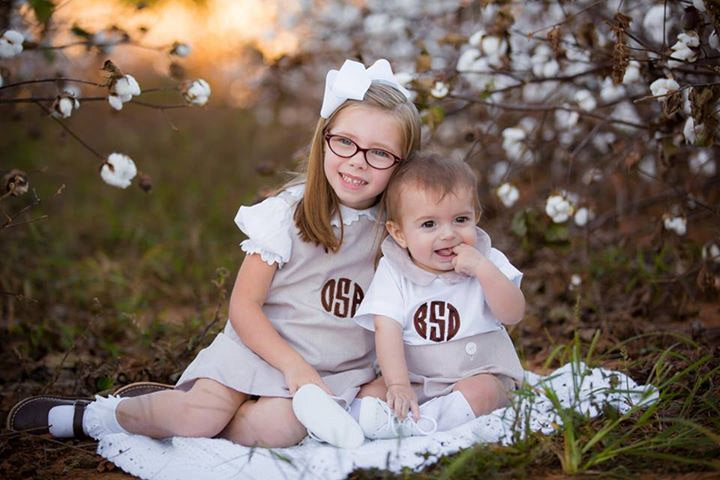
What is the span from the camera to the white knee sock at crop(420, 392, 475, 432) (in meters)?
2.42

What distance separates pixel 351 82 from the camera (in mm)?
2523

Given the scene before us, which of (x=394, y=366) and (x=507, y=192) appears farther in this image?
(x=507, y=192)

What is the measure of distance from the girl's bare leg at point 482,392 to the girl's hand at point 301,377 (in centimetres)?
40

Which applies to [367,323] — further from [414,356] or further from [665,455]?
[665,455]

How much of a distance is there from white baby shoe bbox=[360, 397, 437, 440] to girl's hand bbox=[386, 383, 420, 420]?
0.02 meters

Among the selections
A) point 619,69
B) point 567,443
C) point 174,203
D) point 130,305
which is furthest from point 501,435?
point 174,203

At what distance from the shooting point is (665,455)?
2.06m

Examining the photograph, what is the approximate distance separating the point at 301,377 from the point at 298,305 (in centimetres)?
26

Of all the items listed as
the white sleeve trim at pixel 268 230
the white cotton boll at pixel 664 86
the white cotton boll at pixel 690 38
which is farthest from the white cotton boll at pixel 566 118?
the white sleeve trim at pixel 268 230

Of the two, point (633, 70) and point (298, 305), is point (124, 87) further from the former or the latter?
point (633, 70)

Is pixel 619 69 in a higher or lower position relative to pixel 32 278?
higher

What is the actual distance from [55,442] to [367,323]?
3.29ft

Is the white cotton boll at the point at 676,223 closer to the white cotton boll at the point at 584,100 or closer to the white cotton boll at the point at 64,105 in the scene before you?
the white cotton boll at the point at 584,100

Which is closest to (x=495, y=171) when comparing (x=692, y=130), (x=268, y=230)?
(x=692, y=130)
